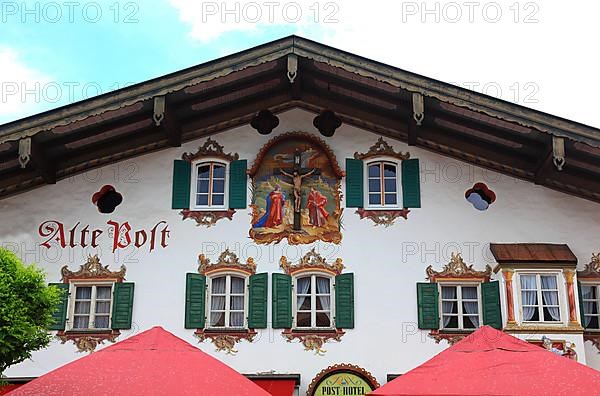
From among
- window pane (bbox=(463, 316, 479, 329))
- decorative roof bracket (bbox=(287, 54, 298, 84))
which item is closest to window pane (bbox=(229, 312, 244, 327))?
window pane (bbox=(463, 316, 479, 329))

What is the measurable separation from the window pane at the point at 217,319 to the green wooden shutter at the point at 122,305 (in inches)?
58.1

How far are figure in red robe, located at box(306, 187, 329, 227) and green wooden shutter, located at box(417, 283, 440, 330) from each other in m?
2.16

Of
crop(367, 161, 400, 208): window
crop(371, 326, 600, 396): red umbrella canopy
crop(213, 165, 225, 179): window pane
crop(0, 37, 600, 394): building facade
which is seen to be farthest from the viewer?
crop(213, 165, 225, 179): window pane

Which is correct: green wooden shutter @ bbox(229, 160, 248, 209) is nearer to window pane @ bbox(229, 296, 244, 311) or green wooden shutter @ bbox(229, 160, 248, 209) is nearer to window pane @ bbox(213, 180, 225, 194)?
window pane @ bbox(213, 180, 225, 194)

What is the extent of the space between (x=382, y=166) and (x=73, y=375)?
8791 millimetres

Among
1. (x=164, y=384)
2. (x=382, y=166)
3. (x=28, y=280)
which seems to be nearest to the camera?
(x=164, y=384)

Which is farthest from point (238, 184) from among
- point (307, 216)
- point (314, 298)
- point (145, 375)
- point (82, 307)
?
point (145, 375)

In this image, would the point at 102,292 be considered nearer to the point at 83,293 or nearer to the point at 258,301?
the point at 83,293

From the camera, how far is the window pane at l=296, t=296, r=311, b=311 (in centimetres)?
1616

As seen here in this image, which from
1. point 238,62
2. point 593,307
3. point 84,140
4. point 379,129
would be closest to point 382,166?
point 379,129

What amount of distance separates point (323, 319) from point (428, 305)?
6.21ft

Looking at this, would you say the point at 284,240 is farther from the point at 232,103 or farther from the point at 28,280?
the point at 28,280

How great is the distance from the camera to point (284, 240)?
54.2ft

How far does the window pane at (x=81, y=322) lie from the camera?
53.4 feet
